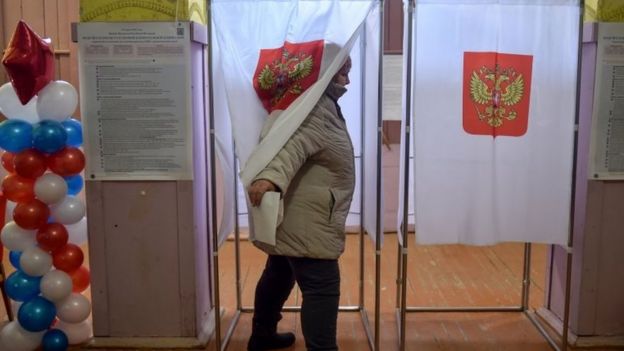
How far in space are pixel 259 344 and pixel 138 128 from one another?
1.06m

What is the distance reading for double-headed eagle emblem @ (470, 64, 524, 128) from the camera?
2326 millimetres

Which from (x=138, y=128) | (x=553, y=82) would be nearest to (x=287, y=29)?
(x=138, y=128)

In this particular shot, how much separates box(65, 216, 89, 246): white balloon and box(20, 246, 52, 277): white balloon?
0.19m

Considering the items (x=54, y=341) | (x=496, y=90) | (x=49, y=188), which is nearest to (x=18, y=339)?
(x=54, y=341)

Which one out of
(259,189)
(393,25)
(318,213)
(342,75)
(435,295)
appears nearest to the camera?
(259,189)

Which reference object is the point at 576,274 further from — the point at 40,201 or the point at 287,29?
the point at 40,201

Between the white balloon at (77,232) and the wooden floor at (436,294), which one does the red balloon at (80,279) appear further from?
the wooden floor at (436,294)

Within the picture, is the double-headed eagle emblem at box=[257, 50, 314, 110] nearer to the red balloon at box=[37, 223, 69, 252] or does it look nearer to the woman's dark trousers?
the woman's dark trousers

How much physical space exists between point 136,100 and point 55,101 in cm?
32

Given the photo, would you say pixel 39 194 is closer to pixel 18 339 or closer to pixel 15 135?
pixel 15 135

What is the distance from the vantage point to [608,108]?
97.9 inches

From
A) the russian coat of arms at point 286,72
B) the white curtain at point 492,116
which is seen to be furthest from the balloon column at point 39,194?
the white curtain at point 492,116

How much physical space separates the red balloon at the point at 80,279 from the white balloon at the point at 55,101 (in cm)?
67

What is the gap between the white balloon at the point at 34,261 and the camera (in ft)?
7.89
